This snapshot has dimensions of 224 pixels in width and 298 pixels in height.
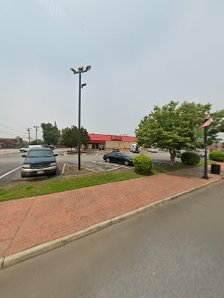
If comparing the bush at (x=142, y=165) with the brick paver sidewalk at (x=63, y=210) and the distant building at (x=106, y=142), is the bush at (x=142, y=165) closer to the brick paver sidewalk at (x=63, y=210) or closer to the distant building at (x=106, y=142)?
the brick paver sidewalk at (x=63, y=210)

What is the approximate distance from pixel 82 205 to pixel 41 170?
15.0 feet

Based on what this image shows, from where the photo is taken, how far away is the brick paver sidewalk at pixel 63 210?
13.8 feet

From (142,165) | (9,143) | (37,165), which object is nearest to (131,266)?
(37,165)

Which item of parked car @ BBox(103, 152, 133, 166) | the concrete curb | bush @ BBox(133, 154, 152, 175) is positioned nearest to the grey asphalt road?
the concrete curb

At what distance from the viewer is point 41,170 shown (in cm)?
975

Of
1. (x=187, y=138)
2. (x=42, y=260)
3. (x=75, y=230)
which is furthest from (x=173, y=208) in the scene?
(x=187, y=138)

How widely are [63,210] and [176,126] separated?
10.7 m

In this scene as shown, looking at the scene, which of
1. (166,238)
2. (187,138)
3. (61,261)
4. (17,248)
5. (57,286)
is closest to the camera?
(57,286)

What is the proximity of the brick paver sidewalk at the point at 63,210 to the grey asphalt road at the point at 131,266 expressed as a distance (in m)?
0.61

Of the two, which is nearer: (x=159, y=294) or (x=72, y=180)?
(x=159, y=294)

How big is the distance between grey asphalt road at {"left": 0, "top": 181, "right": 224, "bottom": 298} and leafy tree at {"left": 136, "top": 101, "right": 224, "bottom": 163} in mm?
8355

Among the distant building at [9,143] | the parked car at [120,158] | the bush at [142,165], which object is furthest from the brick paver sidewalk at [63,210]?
the distant building at [9,143]

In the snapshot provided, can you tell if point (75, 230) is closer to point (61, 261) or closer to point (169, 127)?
point (61, 261)

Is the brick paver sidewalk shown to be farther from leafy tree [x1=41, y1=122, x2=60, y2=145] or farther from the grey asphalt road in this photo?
leafy tree [x1=41, y1=122, x2=60, y2=145]
